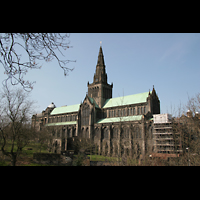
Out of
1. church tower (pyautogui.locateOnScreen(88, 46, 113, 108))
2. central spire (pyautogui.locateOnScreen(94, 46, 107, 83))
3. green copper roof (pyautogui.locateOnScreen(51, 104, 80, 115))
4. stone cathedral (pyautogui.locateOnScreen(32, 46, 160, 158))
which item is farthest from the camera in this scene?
green copper roof (pyautogui.locateOnScreen(51, 104, 80, 115))

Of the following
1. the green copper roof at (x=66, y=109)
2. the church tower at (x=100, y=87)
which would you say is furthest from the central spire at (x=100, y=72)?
the green copper roof at (x=66, y=109)

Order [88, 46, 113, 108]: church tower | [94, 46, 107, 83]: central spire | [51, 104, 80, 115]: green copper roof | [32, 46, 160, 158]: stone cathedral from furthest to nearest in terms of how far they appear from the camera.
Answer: [51, 104, 80, 115]: green copper roof < [94, 46, 107, 83]: central spire < [88, 46, 113, 108]: church tower < [32, 46, 160, 158]: stone cathedral

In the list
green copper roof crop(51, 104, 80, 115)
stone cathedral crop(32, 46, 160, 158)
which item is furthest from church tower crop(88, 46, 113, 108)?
green copper roof crop(51, 104, 80, 115)

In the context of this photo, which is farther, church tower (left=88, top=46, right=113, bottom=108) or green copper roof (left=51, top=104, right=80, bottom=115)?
green copper roof (left=51, top=104, right=80, bottom=115)

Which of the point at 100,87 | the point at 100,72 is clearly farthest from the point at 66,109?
the point at 100,72

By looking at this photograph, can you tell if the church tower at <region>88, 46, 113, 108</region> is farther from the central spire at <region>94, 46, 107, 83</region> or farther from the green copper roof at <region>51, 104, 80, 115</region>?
the green copper roof at <region>51, 104, 80, 115</region>

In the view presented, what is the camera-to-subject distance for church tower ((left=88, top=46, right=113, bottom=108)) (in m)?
65.9

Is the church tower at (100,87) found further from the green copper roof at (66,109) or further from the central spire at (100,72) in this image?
the green copper roof at (66,109)

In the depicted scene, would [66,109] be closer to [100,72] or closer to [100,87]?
[100,87]

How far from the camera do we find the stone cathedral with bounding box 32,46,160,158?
46.2m

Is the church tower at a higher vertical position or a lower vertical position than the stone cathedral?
higher

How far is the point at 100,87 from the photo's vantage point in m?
66.6
